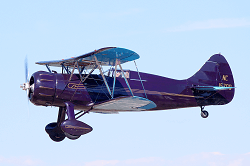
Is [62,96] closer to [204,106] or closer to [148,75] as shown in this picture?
[148,75]

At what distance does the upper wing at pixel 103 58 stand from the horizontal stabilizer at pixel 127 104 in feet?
6.22

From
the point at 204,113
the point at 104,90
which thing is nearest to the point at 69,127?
the point at 104,90

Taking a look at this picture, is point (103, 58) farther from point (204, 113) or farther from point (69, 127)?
point (204, 113)

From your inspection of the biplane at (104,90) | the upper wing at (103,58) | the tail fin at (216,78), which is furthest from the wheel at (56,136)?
the tail fin at (216,78)

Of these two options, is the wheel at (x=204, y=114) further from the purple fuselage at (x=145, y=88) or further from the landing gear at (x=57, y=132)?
the landing gear at (x=57, y=132)

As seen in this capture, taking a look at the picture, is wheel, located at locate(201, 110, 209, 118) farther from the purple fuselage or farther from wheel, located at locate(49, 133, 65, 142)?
wheel, located at locate(49, 133, 65, 142)

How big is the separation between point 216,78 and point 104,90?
6558 millimetres

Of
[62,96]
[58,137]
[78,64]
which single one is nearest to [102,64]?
[78,64]

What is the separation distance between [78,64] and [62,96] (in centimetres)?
169

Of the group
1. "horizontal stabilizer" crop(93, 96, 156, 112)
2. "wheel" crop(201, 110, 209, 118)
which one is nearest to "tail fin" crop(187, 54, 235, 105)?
"wheel" crop(201, 110, 209, 118)

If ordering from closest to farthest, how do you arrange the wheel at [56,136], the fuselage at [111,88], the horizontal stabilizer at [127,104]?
the horizontal stabilizer at [127,104] → the fuselage at [111,88] → the wheel at [56,136]

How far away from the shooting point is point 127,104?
19406mm

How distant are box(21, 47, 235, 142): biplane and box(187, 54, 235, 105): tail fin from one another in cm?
5

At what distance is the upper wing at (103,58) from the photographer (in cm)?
1839
